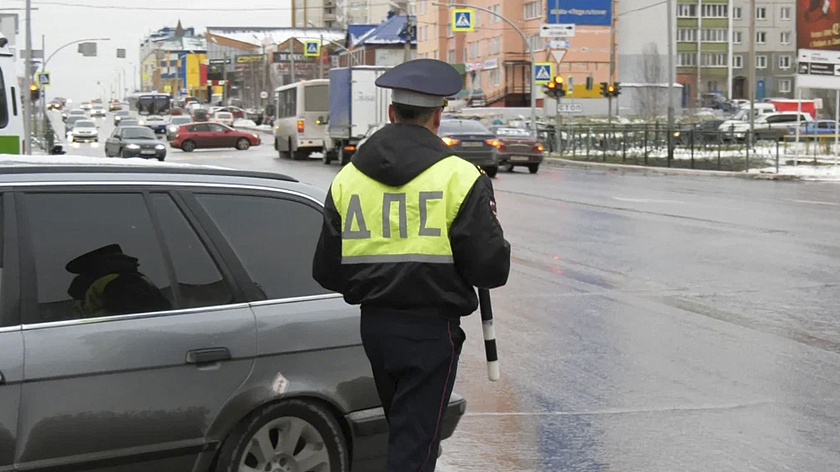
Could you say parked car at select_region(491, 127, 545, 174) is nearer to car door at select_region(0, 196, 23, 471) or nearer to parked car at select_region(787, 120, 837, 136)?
parked car at select_region(787, 120, 837, 136)

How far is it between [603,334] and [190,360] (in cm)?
583


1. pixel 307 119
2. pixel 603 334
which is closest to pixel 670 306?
pixel 603 334

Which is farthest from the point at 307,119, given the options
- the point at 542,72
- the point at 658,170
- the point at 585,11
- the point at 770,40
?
the point at 770,40

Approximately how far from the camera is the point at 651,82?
9106 cm

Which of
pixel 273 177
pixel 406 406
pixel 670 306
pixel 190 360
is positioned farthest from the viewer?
pixel 670 306

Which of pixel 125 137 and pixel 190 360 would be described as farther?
pixel 125 137

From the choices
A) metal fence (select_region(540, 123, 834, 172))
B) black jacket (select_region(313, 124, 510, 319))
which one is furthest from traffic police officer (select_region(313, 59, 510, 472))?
metal fence (select_region(540, 123, 834, 172))

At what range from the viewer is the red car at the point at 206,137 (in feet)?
191

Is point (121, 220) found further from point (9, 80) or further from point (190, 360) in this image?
point (9, 80)

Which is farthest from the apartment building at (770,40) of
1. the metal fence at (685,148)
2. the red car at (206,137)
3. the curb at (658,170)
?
the curb at (658,170)

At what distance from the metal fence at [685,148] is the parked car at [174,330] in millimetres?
32327

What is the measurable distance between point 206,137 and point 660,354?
167ft

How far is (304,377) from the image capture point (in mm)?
4734

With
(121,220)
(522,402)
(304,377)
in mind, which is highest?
(121,220)
